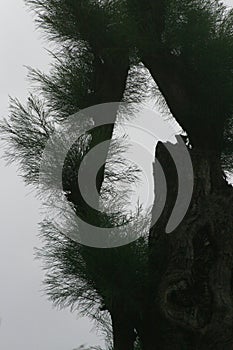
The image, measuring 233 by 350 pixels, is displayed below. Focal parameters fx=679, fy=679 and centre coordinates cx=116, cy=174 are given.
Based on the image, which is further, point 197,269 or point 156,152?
point 156,152

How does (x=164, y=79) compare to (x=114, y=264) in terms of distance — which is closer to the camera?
(x=114, y=264)

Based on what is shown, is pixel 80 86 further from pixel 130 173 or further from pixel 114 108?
pixel 130 173

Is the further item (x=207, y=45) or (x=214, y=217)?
(x=207, y=45)

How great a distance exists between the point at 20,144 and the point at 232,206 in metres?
0.47

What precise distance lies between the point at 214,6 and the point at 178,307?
68cm

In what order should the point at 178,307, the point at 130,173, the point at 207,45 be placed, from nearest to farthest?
the point at 178,307
the point at 207,45
the point at 130,173

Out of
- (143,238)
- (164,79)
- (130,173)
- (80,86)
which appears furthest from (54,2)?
(143,238)

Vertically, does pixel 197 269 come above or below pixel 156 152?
below

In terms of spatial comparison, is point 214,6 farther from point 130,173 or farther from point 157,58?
point 130,173

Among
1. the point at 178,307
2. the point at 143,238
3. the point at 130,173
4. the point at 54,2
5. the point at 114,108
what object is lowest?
the point at 178,307

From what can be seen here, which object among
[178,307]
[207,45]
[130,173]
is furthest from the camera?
[130,173]

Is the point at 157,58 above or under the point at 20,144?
above

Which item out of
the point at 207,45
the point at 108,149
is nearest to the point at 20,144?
the point at 108,149

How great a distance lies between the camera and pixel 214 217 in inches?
50.8
